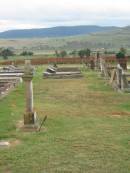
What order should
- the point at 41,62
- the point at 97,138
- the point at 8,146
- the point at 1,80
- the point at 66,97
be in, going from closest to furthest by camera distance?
the point at 8,146 < the point at 97,138 < the point at 66,97 < the point at 1,80 < the point at 41,62

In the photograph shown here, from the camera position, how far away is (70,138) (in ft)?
35.6

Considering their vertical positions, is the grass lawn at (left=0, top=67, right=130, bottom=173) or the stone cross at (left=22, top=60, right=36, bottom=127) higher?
the stone cross at (left=22, top=60, right=36, bottom=127)

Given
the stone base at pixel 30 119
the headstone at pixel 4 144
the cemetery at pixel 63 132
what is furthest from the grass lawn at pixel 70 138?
the stone base at pixel 30 119

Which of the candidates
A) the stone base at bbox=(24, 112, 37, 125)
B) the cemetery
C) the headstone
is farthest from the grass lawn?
the stone base at bbox=(24, 112, 37, 125)

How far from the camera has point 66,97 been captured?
1988cm

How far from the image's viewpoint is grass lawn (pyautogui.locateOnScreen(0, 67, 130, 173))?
8.52 metres

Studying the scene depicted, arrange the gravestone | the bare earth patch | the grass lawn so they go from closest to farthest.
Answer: the grass lawn → the gravestone → the bare earth patch

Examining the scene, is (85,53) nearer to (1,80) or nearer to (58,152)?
(1,80)

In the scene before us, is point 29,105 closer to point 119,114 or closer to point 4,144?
point 4,144

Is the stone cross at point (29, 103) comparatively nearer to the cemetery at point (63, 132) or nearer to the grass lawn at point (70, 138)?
the cemetery at point (63, 132)

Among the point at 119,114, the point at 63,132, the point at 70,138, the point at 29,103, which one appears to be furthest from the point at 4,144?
the point at 119,114

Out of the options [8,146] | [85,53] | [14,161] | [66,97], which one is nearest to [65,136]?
[8,146]

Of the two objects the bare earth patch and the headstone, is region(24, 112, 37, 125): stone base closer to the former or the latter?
the headstone

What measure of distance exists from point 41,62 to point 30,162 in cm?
4228
